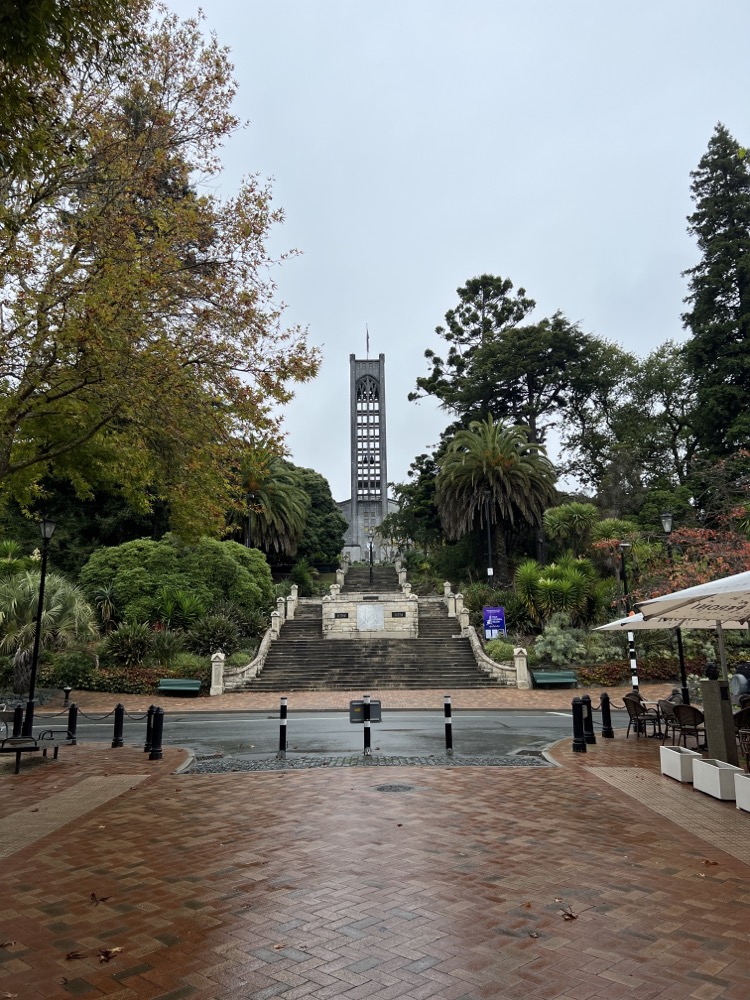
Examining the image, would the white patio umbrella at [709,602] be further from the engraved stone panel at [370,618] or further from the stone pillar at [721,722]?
the engraved stone panel at [370,618]

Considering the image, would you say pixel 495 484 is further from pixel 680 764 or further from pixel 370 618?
pixel 680 764

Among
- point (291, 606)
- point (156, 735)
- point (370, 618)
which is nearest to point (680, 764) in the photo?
point (156, 735)

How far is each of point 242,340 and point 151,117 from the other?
140 inches

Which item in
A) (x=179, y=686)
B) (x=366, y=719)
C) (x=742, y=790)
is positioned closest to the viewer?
(x=742, y=790)

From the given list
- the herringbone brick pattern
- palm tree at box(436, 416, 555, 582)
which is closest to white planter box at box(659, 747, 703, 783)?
the herringbone brick pattern

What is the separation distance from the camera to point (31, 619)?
23.2 meters

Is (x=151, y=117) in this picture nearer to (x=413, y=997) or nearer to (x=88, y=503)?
(x=413, y=997)

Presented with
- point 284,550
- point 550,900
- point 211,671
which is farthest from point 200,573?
point 550,900

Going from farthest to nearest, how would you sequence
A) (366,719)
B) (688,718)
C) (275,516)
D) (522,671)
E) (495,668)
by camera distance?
(275,516) → (495,668) → (522,671) → (366,719) → (688,718)

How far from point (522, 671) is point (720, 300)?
27669mm

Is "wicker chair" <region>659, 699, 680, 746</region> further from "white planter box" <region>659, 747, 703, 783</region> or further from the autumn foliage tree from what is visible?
the autumn foliage tree

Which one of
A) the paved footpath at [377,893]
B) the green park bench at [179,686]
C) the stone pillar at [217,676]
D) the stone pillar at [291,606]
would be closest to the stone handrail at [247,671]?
A: the stone pillar at [217,676]

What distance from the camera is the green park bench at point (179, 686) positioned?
24906 mm

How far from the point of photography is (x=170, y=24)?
33.6 ft
